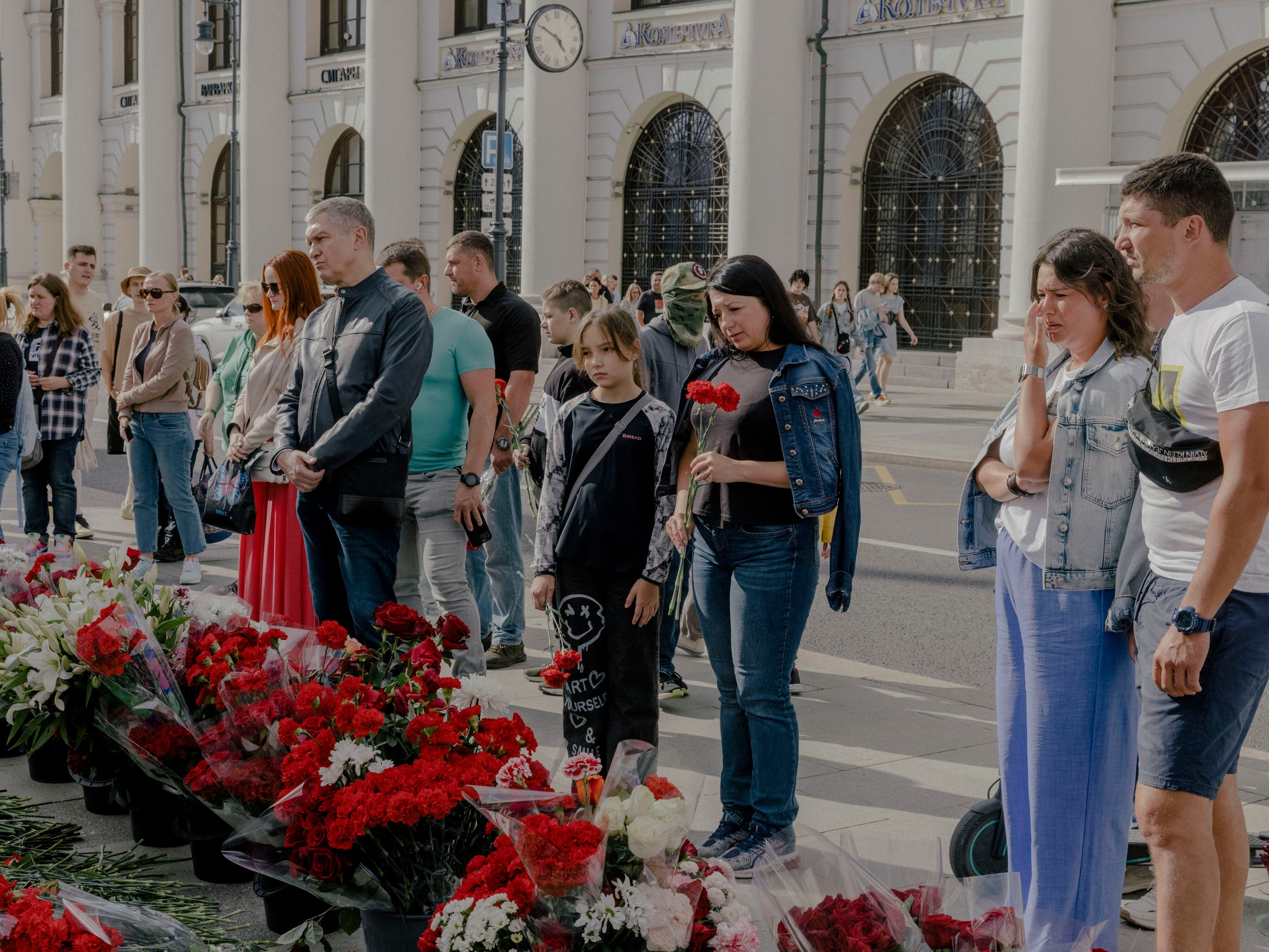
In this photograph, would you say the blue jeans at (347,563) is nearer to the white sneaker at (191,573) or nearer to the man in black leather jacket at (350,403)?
the man in black leather jacket at (350,403)

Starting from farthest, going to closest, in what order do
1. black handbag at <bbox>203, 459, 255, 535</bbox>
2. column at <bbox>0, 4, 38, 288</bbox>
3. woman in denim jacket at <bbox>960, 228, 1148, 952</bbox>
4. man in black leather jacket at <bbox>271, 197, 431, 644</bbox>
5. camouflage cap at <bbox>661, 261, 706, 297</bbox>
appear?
column at <bbox>0, 4, 38, 288</bbox>
black handbag at <bbox>203, 459, 255, 535</bbox>
camouflage cap at <bbox>661, 261, 706, 297</bbox>
man in black leather jacket at <bbox>271, 197, 431, 644</bbox>
woman in denim jacket at <bbox>960, 228, 1148, 952</bbox>

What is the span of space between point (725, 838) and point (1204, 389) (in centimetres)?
214

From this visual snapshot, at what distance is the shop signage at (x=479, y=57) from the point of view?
27.6 m

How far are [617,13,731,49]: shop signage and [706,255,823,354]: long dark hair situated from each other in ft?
69.7

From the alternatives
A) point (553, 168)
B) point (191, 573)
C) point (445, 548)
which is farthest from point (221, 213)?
point (445, 548)

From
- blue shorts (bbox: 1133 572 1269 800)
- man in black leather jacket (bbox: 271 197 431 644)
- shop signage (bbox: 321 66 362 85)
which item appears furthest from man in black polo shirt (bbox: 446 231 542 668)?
shop signage (bbox: 321 66 362 85)

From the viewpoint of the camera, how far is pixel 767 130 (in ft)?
75.0

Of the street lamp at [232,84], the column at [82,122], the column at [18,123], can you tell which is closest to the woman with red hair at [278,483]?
the street lamp at [232,84]

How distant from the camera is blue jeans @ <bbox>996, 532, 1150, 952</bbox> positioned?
3355 mm

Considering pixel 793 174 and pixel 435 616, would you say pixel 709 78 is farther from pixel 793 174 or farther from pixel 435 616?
pixel 435 616

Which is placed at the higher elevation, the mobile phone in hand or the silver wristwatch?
the silver wristwatch

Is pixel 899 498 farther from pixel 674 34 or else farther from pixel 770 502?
pixel 674 34

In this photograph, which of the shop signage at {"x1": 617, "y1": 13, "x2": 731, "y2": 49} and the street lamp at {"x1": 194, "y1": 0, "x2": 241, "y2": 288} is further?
the street lamp at {"x1": 194, "y1": 0, "x2": 241, "y2": 288}

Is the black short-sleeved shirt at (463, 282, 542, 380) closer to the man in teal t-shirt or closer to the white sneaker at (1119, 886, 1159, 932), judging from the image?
the man in teal t-shirt
